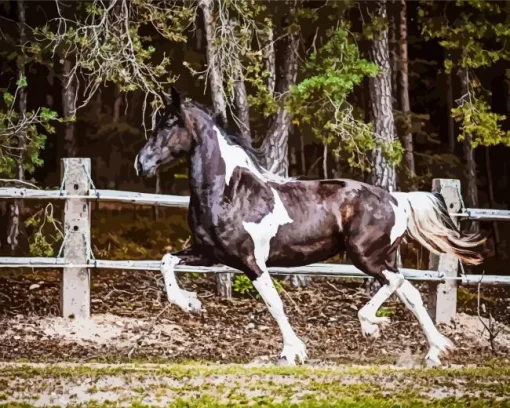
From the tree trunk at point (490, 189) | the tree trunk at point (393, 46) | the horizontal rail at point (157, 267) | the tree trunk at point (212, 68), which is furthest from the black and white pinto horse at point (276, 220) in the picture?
the tree trunk at point (393, 46)

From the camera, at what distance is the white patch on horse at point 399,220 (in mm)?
5844

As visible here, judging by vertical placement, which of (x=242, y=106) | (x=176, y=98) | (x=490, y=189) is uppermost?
(x=242, y=106)

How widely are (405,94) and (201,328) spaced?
2.57 meters

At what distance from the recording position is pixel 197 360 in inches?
229

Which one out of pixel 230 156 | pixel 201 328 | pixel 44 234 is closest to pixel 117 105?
pixel 44 234

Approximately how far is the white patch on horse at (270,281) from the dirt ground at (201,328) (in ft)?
0.52

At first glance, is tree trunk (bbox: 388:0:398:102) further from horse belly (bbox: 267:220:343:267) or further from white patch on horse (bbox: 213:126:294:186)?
white patch on horse (bbox: 213:126:294:186)

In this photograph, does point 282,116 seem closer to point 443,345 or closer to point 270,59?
point 270,59

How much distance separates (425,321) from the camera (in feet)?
19.2

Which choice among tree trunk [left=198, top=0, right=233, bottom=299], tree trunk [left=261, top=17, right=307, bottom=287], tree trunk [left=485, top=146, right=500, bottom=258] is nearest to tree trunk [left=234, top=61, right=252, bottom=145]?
tree trunk [left=198, top=0, right=233, bottom=299]

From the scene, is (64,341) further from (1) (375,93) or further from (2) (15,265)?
(1) (375,93)

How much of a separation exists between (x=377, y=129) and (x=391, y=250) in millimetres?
1403

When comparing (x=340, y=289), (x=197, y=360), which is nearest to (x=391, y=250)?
(x=340, y=289)

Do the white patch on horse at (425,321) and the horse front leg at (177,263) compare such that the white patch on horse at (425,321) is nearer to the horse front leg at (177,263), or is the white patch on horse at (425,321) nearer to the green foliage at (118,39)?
the horse front leg at (177,263)
